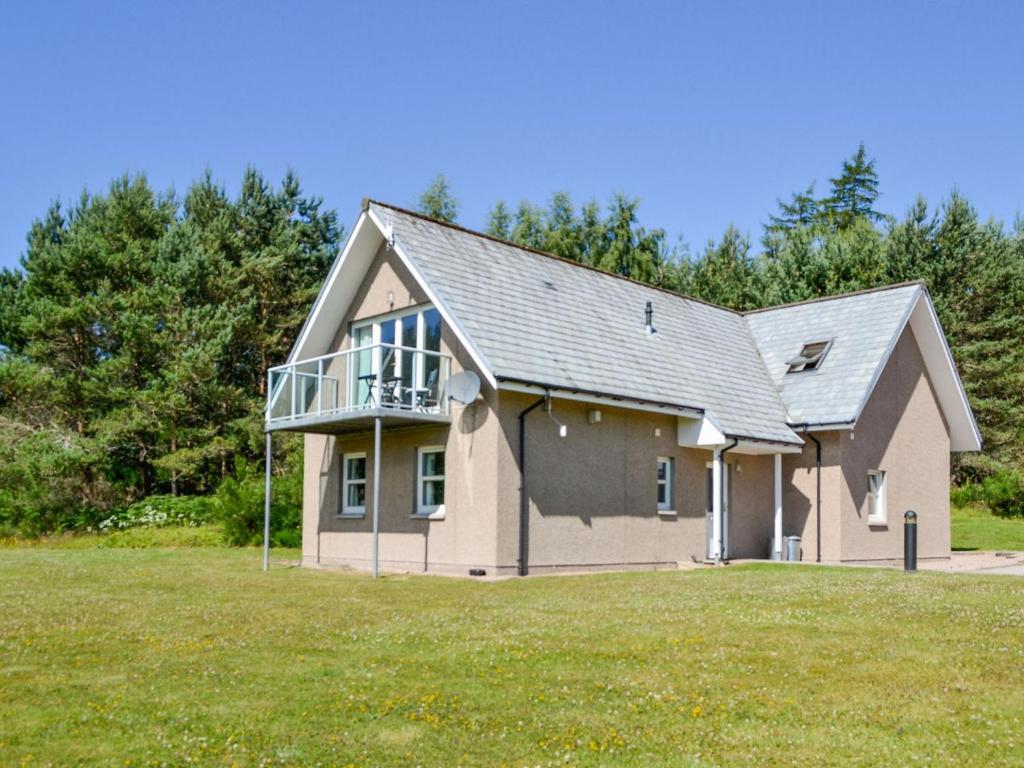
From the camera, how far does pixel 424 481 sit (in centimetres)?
2042

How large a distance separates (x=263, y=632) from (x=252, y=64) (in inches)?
483

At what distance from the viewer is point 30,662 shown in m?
9.50

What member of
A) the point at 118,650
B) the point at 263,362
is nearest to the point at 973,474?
the point at 263,362

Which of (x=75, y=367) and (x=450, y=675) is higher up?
(x=75, y=367)

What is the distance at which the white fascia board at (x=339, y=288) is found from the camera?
21.5 metres

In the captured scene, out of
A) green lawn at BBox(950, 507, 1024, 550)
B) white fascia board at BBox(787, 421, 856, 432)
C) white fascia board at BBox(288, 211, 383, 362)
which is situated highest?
white fascia board at BBox(288, 211, 383, 362)

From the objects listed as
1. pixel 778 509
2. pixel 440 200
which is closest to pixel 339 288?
pixel 778 509

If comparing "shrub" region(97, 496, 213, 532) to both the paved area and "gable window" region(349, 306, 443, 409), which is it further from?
the paved area

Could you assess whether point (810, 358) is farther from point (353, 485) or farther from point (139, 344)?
point (139, 344)

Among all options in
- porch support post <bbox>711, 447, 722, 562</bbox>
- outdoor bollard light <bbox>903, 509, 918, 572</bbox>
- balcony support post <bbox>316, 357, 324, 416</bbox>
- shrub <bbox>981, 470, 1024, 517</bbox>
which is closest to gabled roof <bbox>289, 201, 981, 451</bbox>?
porch support post <bbox>711, 447, 722, 562</bbox>

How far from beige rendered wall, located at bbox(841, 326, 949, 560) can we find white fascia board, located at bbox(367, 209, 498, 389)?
10115 mm

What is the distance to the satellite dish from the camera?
18.4 metres

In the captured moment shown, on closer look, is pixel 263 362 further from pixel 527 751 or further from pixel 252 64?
pixel 527 751

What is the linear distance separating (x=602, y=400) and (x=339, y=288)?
6.59 metres
